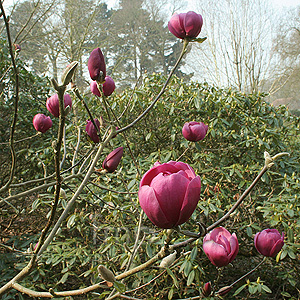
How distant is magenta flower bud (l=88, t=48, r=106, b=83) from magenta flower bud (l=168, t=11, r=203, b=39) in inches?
11.1

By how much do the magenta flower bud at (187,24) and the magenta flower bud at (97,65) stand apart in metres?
0.28

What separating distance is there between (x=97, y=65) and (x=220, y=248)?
553 millimetres

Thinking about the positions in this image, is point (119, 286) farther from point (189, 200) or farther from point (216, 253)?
point (216, 253)

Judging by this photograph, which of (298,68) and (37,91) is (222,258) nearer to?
(37,91)

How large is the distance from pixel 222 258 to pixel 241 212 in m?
1.54

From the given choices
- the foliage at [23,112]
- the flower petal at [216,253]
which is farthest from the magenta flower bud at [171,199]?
the foliage at [23,112]

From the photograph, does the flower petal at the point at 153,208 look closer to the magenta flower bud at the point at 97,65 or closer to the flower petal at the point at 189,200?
the flower petal at the point at 189,200

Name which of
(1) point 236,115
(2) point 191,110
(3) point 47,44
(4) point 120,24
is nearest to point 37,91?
(2) point 191,110

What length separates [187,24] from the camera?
823mm

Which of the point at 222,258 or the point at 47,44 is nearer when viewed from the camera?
the point at 222,258

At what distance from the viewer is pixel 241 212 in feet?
6.95

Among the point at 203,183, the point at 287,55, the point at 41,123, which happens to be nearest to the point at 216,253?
the point at 41,123

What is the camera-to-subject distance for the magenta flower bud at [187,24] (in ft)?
2.69

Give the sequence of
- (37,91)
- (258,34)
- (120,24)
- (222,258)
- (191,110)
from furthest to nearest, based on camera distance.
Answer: (120,24) → (258,34) → (37,91) → (191,110) → (222,258)
